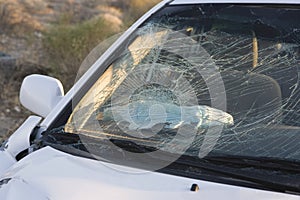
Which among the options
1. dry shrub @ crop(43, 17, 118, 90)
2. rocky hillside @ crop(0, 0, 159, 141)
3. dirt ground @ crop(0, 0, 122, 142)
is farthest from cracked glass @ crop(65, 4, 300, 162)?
dry shrub @ crop(43, 17, 118, 90)

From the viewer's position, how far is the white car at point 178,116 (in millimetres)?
2057

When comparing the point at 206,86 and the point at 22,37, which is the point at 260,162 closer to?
the point at 206,86

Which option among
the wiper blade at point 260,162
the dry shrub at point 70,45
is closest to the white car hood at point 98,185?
the wiper blade at point 260,162

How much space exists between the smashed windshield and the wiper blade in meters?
0.03

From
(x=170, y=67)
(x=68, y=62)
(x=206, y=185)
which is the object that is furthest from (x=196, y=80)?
(x=68, y=62)

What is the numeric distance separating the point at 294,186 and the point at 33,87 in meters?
1.35

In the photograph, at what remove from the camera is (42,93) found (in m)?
2.82

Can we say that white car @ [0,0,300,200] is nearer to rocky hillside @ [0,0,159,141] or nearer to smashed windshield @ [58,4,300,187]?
smashed windshield @ [58,4,300,187]

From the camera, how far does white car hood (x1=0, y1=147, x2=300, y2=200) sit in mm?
1979

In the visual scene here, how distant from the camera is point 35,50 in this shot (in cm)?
1015

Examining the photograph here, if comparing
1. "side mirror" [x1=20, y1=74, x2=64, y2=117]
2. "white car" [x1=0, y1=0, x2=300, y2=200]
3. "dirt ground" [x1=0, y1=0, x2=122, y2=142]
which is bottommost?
"dirt ground" [x1=0, y1=0, x2=122, y2=142]

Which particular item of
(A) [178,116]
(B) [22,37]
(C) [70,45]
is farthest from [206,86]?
(B) [22,37]

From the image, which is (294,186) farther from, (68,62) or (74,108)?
(68,62)

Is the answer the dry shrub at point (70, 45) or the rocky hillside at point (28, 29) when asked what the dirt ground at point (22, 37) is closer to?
the rocky hillside at point (28, 29)
